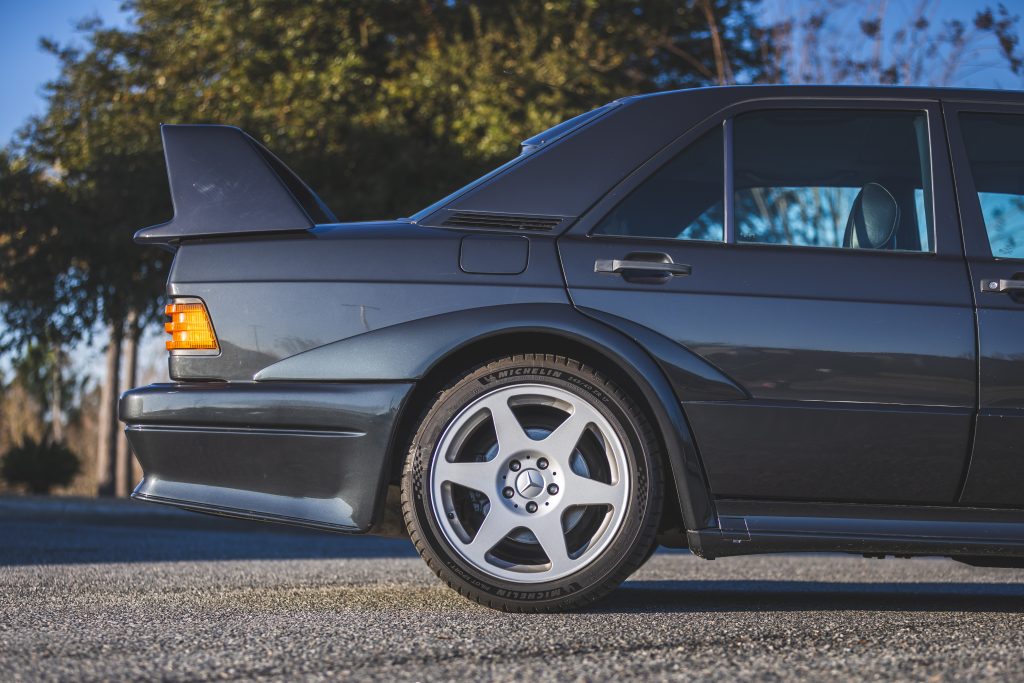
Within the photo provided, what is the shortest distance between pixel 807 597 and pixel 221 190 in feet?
8.56

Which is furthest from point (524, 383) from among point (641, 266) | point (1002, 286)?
point (1002, 286)

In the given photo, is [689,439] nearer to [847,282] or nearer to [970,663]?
[847,282]

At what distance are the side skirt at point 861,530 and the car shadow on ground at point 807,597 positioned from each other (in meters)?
0.43

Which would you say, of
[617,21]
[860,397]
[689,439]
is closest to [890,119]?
[860,397]

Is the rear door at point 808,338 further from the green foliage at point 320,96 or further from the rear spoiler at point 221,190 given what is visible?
the green foliage at point 320,96

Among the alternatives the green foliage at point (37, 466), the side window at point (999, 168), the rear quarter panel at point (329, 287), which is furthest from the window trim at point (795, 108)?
the green foliage at point (37, 466)

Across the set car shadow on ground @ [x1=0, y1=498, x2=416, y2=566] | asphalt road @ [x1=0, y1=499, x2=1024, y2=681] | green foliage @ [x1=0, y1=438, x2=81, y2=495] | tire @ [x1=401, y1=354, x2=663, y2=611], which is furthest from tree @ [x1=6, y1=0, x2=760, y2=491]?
tire @ [x1=401, y1=354, x2=663, y2=611]

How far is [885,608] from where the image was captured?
12.1ft

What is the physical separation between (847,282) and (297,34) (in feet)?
42.1

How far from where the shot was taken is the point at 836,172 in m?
3.59

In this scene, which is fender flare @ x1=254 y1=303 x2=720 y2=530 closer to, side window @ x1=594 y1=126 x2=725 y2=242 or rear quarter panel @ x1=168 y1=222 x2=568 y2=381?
rear quarter panel @ x1=168 y1=222 x2=568 y2=381

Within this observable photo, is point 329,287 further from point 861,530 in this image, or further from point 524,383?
point 861,530

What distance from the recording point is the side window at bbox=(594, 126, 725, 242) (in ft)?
11.2

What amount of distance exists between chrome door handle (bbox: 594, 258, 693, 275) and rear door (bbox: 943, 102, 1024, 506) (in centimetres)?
90
